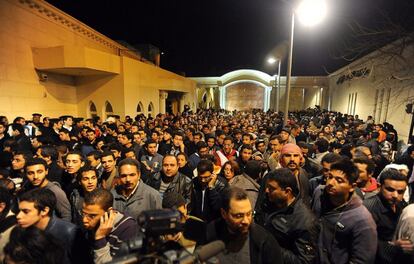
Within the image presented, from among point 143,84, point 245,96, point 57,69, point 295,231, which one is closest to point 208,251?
point 295,231

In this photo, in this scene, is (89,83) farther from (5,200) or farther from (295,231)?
(295,231)

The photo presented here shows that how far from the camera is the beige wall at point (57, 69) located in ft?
36.9

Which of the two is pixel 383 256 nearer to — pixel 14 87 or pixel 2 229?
pixel 2 229

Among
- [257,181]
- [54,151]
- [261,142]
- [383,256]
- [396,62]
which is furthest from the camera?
[396,62]

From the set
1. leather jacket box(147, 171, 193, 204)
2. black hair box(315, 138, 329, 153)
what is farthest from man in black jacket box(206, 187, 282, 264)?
black hair box(315, 138, 329, 153)

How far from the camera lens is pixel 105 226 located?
88.7 inches

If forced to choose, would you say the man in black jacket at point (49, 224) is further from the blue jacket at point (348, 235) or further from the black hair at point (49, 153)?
the black hair at point (49, 153)

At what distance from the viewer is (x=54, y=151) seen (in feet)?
16.5

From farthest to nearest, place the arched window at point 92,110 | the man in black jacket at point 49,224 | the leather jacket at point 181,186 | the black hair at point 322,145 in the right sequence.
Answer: the arched window at point 92,110 < the black hair at point 322,145 < the leather jacket at point 181,186 < the man in black jacket at point 49,224

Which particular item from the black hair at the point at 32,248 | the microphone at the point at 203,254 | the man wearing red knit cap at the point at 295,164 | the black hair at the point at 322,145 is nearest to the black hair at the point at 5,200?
the black hair at the point at 32,248

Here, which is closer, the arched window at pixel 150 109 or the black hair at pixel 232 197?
the black hair at pixel 232 197

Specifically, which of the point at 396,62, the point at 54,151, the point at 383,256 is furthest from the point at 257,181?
the point at 396,62

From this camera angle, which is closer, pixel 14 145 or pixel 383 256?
pixel 383 256

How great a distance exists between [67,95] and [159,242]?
16226 mm
